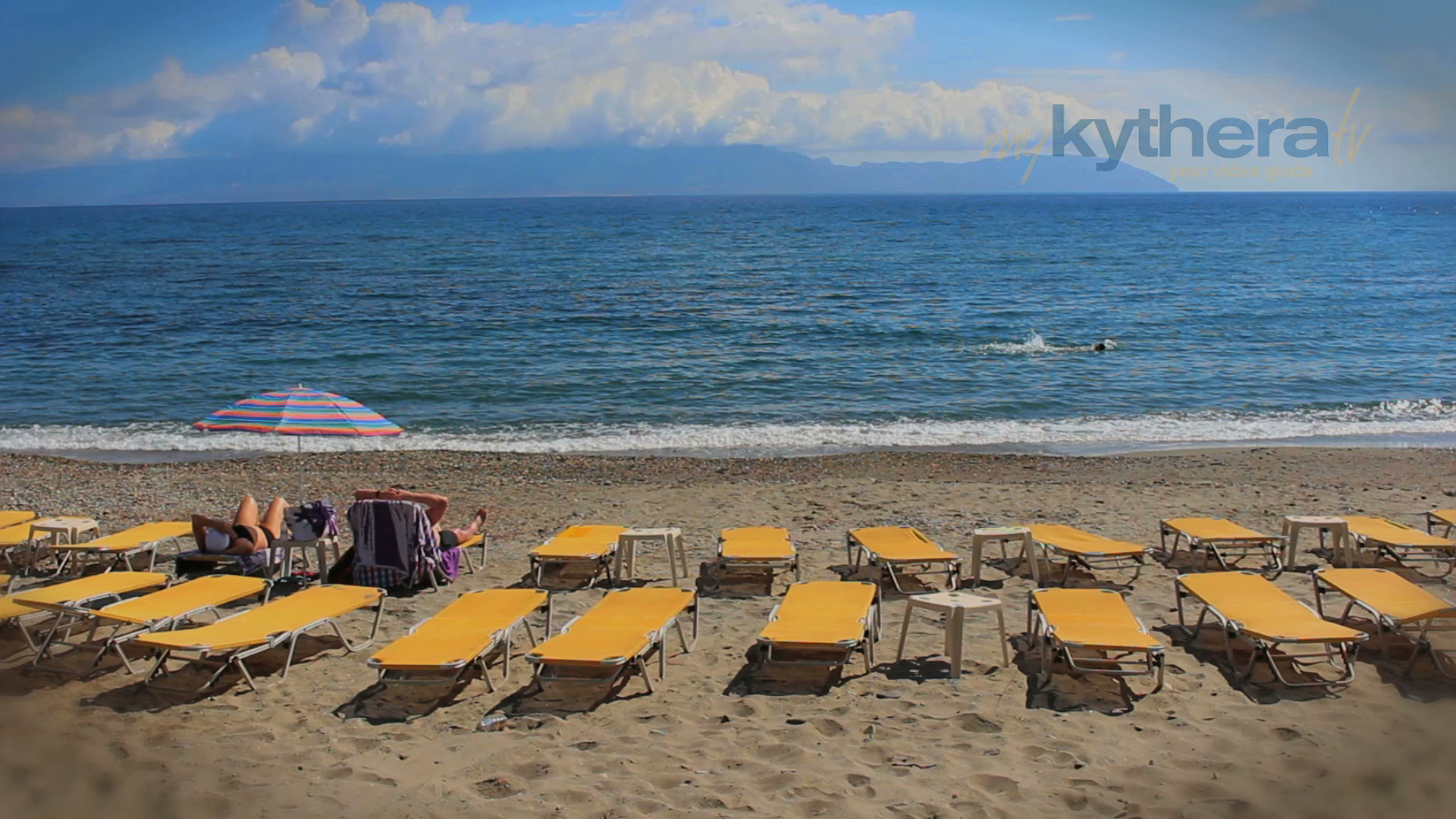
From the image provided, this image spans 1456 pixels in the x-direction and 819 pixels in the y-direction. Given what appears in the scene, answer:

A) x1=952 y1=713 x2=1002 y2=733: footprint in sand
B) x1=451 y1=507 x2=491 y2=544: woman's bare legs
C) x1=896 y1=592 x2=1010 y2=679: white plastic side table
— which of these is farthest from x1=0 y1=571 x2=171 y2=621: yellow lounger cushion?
x1=952 y1=713 x2=1002 y2=733: footprint in sand

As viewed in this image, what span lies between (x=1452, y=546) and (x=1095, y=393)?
39.0ft

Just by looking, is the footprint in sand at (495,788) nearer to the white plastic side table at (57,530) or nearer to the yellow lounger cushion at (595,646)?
the yellow lounger cushion at (595,646)

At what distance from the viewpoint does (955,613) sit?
5918mm

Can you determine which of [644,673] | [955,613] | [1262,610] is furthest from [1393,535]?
[644,673]

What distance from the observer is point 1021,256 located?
172 ft

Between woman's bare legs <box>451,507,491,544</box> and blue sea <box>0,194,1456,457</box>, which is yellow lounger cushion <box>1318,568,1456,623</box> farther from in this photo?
blue sea <box>0,194,1456,457</box>

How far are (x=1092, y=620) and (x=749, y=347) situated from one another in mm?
18999

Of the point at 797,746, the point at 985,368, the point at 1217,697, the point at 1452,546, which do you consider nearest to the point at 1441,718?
the point at 797,746

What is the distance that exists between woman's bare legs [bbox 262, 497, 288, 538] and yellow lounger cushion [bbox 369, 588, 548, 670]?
115 inches

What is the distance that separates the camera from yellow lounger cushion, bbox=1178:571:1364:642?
18.5 feet

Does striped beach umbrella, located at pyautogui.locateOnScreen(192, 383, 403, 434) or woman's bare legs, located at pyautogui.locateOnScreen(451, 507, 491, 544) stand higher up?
striped beach umbrella, located at pyautogui.locateOnScreen(192, 383, 403, 434)

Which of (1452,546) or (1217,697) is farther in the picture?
(1452,546)

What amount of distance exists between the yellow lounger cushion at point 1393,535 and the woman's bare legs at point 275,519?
9.45 metres

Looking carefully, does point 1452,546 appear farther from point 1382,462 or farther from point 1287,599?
point 1382,462
